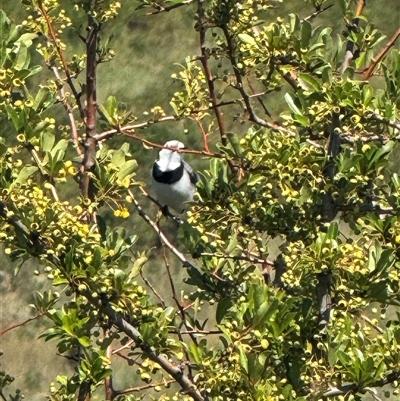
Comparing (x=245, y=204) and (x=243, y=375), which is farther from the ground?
(x=245, y=204)

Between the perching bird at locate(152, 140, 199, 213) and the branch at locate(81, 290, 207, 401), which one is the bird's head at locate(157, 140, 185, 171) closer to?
the perching bird at locate(152, 140, 199, 213)

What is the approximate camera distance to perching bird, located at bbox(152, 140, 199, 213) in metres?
5.83

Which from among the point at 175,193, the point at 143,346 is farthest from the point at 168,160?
the point at 143,346

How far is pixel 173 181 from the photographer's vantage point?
5.89 m

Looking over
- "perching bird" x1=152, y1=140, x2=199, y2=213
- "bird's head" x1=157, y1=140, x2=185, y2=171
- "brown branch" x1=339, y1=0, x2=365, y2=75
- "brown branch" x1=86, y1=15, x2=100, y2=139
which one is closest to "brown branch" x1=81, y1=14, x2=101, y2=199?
Result: "brown branch" x1=86, y1=15, x2=100, y2=139

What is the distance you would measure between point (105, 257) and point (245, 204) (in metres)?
0.40

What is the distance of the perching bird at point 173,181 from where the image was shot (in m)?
5.83

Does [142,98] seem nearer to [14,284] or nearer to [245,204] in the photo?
[14,284]

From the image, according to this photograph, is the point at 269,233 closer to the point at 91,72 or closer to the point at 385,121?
the point at 385,121

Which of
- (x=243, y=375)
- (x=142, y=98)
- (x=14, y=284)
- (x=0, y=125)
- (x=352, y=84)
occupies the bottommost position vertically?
(x=14, y=284)

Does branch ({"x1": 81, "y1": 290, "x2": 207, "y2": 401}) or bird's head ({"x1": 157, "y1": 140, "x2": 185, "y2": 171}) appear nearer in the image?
branch ({"x1": 81, "y1": 290, "x2": 207, "y2": 401})

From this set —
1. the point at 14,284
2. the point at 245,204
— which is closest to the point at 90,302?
the point at 245,204

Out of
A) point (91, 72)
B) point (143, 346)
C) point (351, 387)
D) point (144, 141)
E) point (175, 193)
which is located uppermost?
point (91, 72)

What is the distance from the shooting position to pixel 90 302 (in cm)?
228
